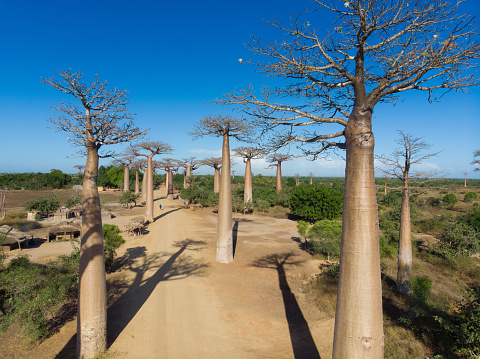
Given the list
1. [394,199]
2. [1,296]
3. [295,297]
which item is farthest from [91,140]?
[394,199]

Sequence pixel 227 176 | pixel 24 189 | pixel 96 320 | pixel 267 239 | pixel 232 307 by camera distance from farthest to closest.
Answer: pixel 24 189, pixel 267 239, pixel 227 176, pixel 232 307, pixel 96 320

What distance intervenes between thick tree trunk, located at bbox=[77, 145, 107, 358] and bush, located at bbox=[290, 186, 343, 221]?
14967mm

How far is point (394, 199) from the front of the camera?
24.8 metres

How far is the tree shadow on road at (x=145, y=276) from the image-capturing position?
5.68 metres

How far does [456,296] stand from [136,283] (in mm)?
8924

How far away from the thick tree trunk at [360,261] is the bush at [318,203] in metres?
15.1

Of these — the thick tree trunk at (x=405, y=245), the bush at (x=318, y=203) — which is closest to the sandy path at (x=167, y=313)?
the thick tree trunk at (x=405, y=245)

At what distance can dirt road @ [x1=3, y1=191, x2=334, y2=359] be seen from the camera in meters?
4.77

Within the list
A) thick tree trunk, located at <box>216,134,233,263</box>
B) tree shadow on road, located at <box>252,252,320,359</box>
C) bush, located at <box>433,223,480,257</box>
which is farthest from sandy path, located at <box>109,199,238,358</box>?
bush, located at <box>433,223,480,257</box>

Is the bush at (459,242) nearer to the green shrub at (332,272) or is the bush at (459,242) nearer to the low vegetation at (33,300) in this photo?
the green shrub at (332,272)

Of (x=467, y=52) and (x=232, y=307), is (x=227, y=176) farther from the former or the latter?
(x=467, y=52)

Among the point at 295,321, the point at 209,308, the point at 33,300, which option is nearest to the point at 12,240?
the point at 33,300

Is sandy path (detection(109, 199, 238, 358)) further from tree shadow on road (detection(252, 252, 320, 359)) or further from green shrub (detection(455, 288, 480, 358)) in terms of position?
green shrub (detection(455, 288, 480, 358))

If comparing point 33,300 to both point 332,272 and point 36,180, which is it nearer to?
point 332,272
